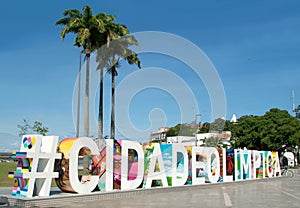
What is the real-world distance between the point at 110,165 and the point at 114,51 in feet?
46.0

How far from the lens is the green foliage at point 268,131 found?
53531 mm

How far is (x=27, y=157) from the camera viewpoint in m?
13.1

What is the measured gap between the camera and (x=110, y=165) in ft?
52.0

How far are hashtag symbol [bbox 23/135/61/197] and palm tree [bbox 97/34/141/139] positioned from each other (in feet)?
46.7

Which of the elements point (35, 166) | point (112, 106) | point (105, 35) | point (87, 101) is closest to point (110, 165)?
point (35, 166)

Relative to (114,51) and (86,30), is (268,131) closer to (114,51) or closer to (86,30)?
(114,51)

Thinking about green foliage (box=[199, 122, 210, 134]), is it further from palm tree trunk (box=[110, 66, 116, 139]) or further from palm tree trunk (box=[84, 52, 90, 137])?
palm tree trunk (box=[84, 52, 90, 137])

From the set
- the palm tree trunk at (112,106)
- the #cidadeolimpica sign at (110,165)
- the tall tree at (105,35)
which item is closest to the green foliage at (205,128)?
the palm tree trunk at (112,106)

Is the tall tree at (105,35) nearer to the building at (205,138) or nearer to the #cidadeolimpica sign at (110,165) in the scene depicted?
the #cidadeolimpica sign at (110,165)

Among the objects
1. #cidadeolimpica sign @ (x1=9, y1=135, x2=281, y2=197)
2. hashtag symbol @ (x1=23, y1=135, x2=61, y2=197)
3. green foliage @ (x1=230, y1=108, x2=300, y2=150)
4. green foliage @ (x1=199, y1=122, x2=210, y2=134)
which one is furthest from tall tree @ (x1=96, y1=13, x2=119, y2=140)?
green foliage @ (x1=199, y1=122, x2=210, y2=134)

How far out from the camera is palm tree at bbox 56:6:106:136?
2566 cm

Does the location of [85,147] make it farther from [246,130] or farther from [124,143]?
[246,130]

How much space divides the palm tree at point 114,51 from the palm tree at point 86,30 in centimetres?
71

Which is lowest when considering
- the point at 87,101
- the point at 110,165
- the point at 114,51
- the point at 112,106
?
the point at 110,165
